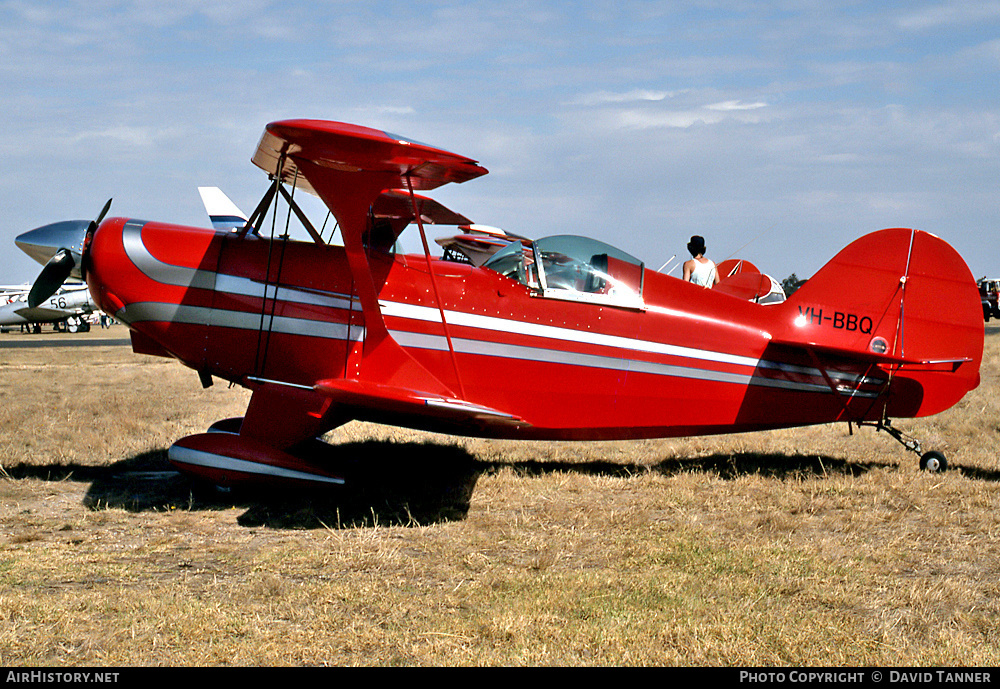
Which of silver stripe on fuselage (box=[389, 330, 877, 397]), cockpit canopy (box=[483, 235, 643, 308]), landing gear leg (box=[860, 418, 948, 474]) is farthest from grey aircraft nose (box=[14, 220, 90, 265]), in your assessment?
landing gear leg (box=[860, 418, 948, 474])

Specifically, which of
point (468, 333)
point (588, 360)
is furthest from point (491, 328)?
point (588, 360)

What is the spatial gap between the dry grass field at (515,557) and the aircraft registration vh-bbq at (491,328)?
2.02 ft

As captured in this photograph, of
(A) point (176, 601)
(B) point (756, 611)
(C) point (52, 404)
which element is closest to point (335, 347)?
(A) point (176, 601)

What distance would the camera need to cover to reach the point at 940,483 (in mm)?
6941

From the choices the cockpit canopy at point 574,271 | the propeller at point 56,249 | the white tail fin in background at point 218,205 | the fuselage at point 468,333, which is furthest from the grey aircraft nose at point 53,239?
the white tail fin in background at point 218,205

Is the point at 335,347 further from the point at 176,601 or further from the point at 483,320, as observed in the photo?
the point at 176,601

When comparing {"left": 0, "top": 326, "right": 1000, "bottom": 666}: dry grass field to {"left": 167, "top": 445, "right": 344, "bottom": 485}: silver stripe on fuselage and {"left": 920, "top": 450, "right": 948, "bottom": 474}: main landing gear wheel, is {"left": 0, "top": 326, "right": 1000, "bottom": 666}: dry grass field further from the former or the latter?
{"left": 167, "top": 445, "right": 344, "bottom": 485}: silver stripe on fuselage

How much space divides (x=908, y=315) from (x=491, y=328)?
3.85m

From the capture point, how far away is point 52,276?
6848mm

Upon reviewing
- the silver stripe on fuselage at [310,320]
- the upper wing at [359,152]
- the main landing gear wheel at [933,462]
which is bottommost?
the main landing gear wheel at [933,462]

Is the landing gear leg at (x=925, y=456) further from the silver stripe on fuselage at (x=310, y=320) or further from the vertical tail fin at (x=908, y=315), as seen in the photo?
the silver stripe on fuselage at (x=310, y=320)

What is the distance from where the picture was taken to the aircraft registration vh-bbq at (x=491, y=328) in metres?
6.40

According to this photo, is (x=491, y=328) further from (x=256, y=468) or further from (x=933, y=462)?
(x=933, y=462)

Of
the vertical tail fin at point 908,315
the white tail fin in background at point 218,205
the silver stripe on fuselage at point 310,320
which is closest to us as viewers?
the silver stripe on fuselage at point 310,320
